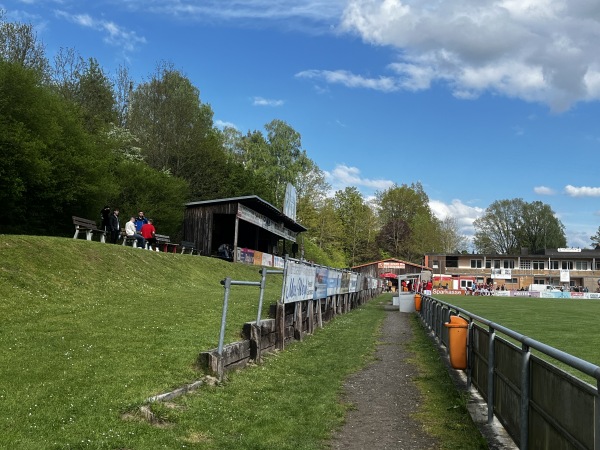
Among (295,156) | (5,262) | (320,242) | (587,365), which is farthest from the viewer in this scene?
(320,242)

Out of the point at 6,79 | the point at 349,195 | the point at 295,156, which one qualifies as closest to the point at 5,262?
the point at 6,79

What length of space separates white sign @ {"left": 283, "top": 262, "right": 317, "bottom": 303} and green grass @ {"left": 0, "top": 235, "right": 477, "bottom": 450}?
1.02 m

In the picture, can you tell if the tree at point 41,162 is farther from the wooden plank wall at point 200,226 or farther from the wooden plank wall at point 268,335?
the wooden plank wall at point 268,335

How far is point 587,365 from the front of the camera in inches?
128

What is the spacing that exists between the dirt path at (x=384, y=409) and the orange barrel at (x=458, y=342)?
0.76 metres

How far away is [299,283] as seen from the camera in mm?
13016

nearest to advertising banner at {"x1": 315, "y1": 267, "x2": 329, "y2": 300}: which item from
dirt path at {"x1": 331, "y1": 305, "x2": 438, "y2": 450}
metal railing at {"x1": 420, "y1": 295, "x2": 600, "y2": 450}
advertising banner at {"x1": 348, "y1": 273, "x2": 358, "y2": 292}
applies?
dirt path at {"x1": 331, "y1": 305, "x2": 438, "y2": 450}

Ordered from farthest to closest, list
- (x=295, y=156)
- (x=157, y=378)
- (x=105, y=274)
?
(x=295, y=156)
(x=105, y=274)
(x=157, y=378)

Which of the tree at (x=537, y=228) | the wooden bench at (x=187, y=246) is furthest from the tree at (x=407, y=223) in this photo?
the wooden bench at (x=187, y=246)

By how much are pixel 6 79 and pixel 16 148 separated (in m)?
3.59

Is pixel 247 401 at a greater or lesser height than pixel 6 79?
lesser

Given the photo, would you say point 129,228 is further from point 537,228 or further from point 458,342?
point 537,228

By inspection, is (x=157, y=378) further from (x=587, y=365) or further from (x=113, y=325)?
(x=587, y=365)

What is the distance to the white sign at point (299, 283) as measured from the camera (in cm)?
1181
